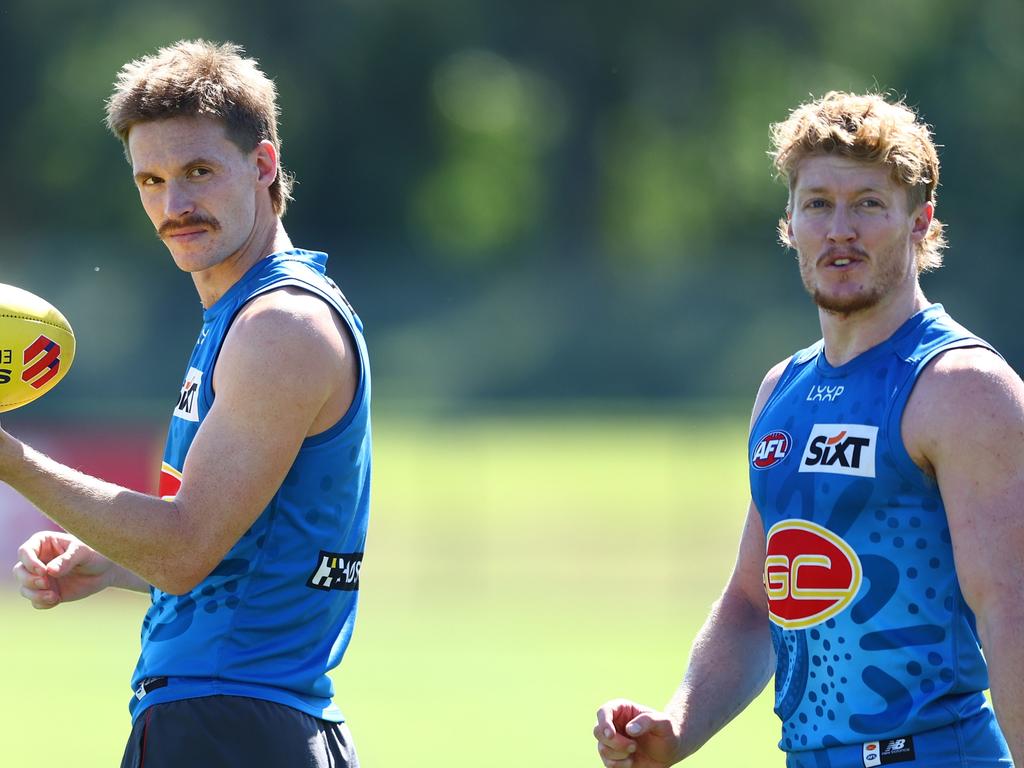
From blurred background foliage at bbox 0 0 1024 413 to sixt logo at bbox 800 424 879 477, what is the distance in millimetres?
29258

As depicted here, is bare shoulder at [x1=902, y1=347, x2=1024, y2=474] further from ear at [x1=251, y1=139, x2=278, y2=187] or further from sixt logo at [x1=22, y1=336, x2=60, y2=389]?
sixt logo at [x1=22, y1=336, x2=60, y2=389]

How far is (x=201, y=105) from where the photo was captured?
13.3 ft

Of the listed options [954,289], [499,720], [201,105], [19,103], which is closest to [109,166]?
[19,103]

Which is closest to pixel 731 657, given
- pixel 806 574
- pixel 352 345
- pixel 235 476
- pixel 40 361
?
pixel 806 574

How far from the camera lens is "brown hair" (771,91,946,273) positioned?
385 centimetres

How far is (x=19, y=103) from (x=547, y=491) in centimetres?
2242

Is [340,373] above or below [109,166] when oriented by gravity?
below

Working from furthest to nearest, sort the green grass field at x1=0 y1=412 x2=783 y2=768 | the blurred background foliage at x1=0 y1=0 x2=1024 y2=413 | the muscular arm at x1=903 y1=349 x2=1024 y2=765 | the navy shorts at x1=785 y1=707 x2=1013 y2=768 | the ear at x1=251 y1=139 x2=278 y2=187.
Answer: the blurred background foliage at x1=0 y1=0 x2=1024 y2=413 < the green grass field at x1=0 y1=412 x2=783 y2=768 < the ear at x1=251 y1=139 x2=278 y2=187 < the navy shorts at x1=785 y1=707 x2=1013 y2=768 < the muscular arm at x1=903 y1=349 x2=1024 y2=765

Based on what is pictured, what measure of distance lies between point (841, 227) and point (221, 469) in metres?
1.55

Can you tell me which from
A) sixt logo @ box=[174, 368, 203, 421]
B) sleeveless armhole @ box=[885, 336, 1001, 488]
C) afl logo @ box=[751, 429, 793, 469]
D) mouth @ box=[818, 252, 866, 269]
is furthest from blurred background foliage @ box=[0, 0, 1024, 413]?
sleeveless armhole @ box=[885, 336, 1001, 488]

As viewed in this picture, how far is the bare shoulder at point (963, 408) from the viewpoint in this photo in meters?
3.47

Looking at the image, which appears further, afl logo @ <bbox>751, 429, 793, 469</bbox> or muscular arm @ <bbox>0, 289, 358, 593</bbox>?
afl logo @ <bbox>751, 429, 793, 469</bbox>

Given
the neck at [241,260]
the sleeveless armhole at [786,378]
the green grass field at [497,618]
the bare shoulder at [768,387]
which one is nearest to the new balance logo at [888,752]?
the sleeveless armhole at [786,378]

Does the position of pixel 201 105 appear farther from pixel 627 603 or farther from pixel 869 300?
pixel 627 603
